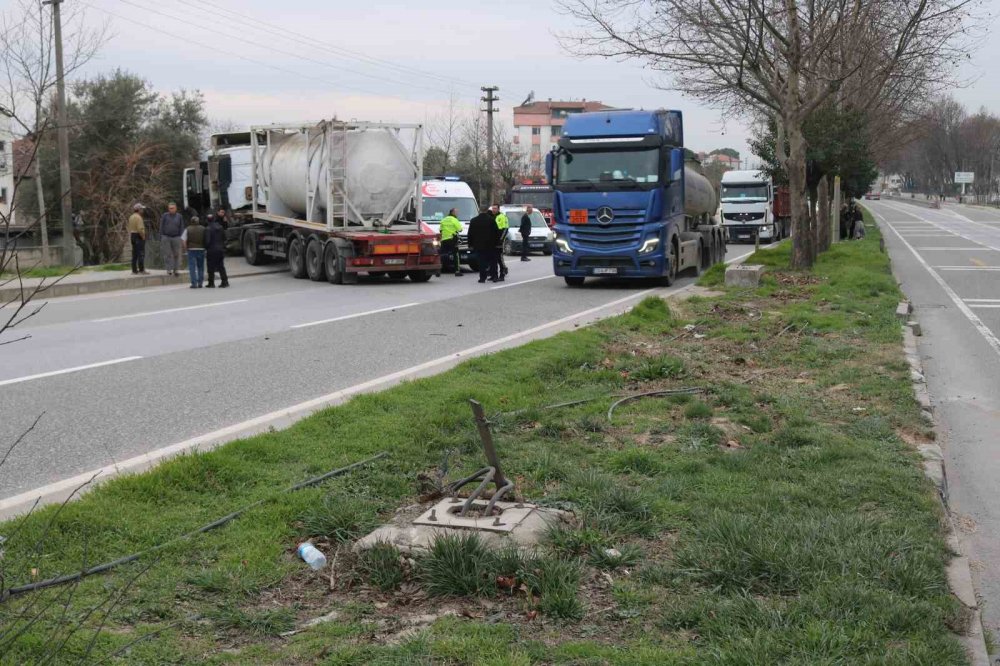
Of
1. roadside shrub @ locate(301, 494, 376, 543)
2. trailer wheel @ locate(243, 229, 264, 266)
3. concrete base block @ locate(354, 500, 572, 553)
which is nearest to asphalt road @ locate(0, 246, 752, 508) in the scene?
roadside shrub @ locate(301, 494, 376, 543)

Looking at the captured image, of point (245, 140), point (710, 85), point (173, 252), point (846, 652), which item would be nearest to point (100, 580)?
point (846, 652)

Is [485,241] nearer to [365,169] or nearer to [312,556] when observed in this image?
[365,169]

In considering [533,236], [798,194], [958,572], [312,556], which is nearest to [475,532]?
[312,556]

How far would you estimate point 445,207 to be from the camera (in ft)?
99.6

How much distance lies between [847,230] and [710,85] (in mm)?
25722

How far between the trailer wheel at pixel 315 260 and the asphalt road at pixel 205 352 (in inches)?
62.7

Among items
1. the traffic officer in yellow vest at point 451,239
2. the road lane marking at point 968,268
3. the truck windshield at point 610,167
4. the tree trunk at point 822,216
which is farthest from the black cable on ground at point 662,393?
the tree trunk at point 822,216

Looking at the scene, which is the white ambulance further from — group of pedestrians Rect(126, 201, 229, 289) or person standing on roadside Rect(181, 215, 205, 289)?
person standing on roadside Rect(181, 215, 205, 289)

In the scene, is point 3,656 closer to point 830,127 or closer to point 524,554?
point 524,554

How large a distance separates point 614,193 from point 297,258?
8.09 m

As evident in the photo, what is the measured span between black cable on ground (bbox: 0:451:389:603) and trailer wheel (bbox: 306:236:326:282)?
1727cm

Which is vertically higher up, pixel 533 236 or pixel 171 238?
pixel 171 238

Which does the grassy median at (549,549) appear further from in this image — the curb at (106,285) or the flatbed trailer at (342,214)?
the curb at (106,285)

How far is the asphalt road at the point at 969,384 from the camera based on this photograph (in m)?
6.04
